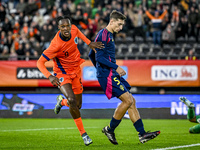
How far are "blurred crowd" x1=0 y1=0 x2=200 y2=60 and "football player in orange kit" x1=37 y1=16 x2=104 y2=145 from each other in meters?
8.48

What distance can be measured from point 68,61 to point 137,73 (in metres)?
8.27

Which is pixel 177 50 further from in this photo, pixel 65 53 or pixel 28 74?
pixel 65 53

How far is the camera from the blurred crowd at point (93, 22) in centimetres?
1764

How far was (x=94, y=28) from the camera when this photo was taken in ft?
58.6

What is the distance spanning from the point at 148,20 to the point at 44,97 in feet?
23.1

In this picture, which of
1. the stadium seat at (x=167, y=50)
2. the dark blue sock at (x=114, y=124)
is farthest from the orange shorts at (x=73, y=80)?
the stadium seat at (x=167, y=50)

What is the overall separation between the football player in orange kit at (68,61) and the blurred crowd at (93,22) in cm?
848

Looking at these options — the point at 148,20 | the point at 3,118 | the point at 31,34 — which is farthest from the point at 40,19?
the point at 3,118

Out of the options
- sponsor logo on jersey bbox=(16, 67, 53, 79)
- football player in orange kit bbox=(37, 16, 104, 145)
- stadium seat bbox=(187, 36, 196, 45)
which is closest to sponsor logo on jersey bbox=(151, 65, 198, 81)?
stadium seat bbox=(187, 36, 196, 45)

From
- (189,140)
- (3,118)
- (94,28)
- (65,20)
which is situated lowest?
(3,118)

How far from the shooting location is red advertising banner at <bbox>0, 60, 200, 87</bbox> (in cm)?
1541

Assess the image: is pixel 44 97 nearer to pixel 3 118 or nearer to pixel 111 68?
pixel 3 118

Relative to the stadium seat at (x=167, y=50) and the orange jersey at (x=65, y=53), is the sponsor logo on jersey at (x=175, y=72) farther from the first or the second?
the orange jersey at (x=65, y=53)

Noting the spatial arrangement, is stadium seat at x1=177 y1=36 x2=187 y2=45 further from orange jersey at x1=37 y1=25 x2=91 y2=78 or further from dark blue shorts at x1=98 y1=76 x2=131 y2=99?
dark blue shorts at x1=98 y1=76 x2=131 y2=99
